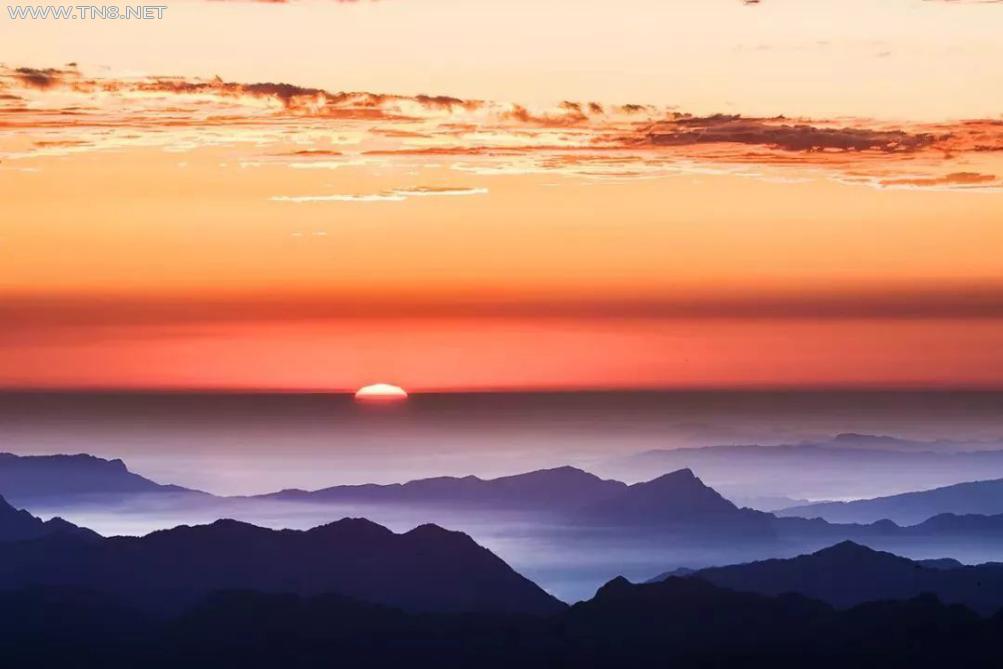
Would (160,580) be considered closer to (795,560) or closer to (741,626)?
(741,626)

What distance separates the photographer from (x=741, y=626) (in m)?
155

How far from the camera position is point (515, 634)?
15638 cm

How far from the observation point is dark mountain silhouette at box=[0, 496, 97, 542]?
180 meters

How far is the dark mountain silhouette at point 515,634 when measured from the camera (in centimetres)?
14888

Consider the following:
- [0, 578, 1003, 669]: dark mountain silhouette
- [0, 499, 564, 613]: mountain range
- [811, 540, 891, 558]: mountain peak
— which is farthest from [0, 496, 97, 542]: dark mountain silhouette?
[811, 540, 891, 558]: mountain peak

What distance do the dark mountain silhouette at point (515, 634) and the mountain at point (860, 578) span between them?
10.9 meters

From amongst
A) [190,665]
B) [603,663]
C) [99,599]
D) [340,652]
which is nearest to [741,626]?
[603,663]

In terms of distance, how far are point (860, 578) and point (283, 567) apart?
65.6 metres

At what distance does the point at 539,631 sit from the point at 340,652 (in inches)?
811

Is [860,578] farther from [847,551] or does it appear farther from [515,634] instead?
[515,634]

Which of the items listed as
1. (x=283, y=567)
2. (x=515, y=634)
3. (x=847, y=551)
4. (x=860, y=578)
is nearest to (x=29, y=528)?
(x=283, y=567)

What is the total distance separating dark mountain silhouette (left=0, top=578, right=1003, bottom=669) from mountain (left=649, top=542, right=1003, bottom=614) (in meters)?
10.9

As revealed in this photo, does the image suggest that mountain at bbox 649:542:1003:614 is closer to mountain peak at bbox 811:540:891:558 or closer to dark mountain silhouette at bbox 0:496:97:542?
mountain peak at bbox 811:540:891:558

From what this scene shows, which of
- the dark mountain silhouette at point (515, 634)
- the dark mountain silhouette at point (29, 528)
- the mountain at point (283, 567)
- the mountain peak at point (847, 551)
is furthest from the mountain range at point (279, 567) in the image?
the mountain peak at point (847, 551)
